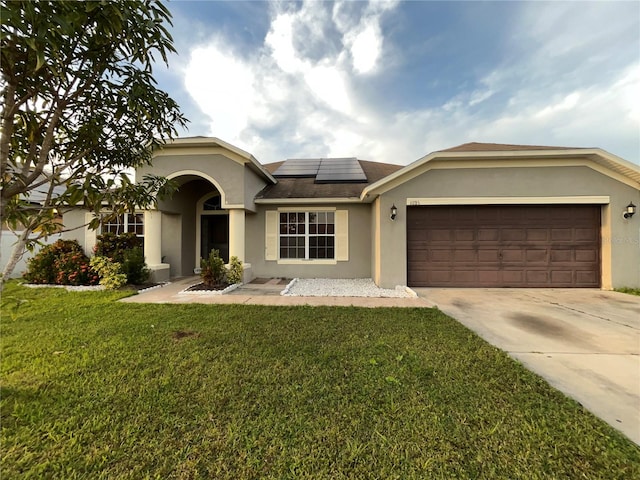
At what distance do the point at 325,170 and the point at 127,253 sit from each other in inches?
360

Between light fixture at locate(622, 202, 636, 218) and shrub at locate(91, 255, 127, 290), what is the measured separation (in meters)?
15.7

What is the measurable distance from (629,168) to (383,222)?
720 centimetres

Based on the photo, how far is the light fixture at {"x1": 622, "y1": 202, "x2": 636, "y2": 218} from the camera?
8.06 m

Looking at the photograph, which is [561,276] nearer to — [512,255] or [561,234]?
[561,234]

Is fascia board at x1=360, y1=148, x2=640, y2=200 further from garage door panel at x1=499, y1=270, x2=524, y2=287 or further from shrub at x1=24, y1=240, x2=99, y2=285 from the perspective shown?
shrub at x1=24, y1=240, x2=99, y2=285

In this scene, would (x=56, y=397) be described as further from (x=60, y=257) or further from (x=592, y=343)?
(x=60, y=257)

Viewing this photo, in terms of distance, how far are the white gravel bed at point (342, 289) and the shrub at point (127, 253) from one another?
503 centimetres

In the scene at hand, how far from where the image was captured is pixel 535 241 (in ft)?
28.3

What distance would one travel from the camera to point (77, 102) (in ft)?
7.38

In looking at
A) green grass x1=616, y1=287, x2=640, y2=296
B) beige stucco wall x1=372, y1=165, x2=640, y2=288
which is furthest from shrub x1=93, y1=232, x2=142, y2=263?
green grass x1=616, y1=287, x2=640, y2=296

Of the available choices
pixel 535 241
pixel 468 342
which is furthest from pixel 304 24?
pixel 468 342

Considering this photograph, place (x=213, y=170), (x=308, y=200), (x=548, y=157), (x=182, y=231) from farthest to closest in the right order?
(x=182, y=231) < (x=308, y=200) < (x=213, y=170) < (x=548, y=157)

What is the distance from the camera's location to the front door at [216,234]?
40.8 ft

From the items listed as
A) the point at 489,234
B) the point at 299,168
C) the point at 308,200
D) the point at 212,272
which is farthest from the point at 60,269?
the point at 489,234
